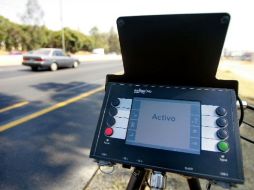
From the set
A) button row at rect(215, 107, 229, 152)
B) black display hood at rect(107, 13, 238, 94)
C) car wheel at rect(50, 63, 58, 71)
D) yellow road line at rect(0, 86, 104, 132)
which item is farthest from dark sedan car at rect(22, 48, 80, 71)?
button row at rect(215, 107, 229, 152)

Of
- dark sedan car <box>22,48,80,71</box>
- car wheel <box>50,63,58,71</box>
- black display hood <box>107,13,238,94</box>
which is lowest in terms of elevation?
car wheel <box>50,63,58,71</box>

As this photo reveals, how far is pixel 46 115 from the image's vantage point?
5645 mm

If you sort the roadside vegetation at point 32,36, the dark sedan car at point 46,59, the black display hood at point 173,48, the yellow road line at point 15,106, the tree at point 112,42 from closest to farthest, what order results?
the black display hood at point 173,48, the yellow road line at point 15,106, the dark sedan car at point 46,59, the roadside vegetation at point 32,36, the tree at point 112,42

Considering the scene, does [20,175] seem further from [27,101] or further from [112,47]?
[112,47]

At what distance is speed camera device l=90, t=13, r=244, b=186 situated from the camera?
933mm

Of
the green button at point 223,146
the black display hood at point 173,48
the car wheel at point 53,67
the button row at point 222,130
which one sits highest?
the black display hood at point 173,48

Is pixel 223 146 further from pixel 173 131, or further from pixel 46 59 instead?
pixel 46 59

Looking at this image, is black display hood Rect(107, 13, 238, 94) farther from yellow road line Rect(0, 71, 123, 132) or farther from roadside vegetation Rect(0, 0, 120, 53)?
roadside vegetation Rect(0, 0, 120, 53)

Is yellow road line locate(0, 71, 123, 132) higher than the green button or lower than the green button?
lower

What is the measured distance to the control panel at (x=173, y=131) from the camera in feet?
3.01

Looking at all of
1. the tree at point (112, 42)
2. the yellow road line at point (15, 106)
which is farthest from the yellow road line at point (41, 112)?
the tree at point (112, 42)

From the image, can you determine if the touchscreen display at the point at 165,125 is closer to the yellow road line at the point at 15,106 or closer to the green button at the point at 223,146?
the green button at the point at 223,146

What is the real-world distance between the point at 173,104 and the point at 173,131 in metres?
0.11

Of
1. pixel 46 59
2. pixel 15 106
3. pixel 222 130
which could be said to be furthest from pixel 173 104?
pixel 46 59
